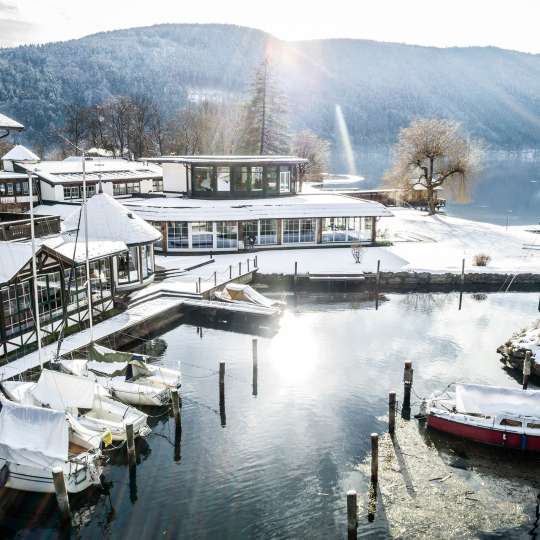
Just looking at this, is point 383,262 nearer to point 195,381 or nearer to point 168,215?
point 168,215

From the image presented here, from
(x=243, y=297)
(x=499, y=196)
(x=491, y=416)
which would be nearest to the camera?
(x=491, y=416)

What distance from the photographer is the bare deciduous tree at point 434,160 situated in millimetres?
59625

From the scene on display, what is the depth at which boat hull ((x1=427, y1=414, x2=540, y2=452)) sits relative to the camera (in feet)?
61.5

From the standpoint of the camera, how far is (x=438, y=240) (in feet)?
164

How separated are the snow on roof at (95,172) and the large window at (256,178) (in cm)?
1296

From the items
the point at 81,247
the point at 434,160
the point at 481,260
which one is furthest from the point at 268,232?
the point at 434,160

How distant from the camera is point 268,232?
45.3 meters

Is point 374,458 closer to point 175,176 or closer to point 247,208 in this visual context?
point 247,208

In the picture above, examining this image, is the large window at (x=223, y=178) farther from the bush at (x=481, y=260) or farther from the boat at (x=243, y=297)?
the bush at (x=481, y=260)

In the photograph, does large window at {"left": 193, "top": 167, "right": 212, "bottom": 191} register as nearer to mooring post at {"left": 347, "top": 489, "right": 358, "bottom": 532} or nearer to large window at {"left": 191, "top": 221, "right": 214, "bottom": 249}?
large window at {"left": 191, "top": 221, "right": 214, "bottom": 249}

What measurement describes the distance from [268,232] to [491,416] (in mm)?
28282

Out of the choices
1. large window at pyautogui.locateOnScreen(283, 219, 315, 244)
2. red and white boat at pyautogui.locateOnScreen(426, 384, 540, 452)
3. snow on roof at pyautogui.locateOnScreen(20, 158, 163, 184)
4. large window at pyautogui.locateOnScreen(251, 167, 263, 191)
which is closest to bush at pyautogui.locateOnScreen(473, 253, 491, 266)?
large window at pyautogui.locateOnScreen(283, 219, 315, 244)

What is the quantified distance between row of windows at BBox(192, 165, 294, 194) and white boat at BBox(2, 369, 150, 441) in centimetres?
3034

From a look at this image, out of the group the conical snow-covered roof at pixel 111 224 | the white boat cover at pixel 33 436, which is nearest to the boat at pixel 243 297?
the conical snow-covered roof at pixel 111 224
